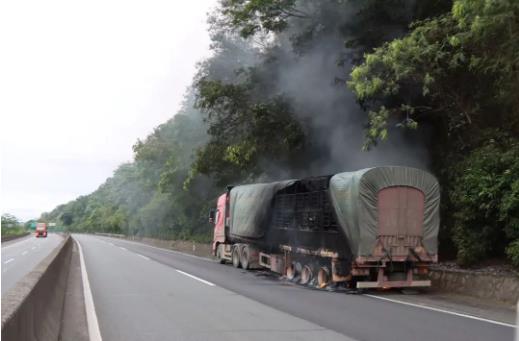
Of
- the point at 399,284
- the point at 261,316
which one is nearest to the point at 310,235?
the point at 399,284

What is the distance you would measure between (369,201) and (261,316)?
17.8 feet

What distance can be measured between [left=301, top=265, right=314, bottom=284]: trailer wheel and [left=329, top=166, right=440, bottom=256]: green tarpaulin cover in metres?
2.15

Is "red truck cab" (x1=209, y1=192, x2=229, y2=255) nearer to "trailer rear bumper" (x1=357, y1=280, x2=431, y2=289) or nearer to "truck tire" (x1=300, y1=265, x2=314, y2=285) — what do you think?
"truck tire" (x1=300, y1=265, x2=314, y2=285)

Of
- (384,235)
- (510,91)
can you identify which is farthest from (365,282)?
(510,91)

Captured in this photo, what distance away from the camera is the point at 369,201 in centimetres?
1405

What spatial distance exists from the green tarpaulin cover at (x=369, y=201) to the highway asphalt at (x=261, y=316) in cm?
155

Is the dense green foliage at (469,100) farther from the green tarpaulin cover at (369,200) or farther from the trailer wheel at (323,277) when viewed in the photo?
the trailer wheel at (323,277)

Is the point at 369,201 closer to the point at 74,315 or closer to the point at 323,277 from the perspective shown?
the point at 323,277

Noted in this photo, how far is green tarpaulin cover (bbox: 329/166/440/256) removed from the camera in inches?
543

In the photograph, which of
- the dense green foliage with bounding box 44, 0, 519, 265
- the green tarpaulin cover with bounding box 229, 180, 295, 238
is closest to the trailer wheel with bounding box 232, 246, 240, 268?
the green tarpaulin cover with bounding box 229, 180, 295, 238

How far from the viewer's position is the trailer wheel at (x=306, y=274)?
15766 millimetres

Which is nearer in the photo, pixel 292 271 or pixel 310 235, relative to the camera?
pixel 310 235

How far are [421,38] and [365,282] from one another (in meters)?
6.11

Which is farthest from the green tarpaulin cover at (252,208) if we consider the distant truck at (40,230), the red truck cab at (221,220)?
the distant truck at (40,230)
